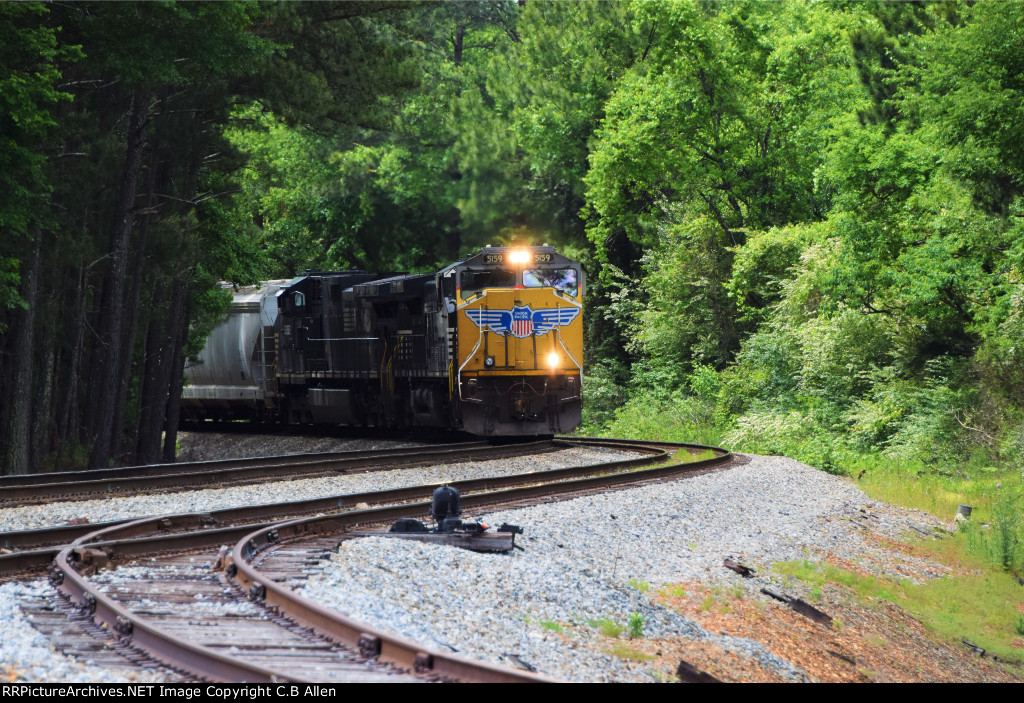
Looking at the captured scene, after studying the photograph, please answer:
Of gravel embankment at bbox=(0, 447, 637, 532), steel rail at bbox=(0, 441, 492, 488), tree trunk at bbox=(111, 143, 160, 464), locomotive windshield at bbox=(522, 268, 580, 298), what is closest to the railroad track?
gravel embankment at bbox=(0, 447, 637, 532)

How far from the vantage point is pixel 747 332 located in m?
28.5

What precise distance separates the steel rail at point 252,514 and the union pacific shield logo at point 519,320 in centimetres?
352

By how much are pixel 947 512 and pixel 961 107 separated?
257 inches

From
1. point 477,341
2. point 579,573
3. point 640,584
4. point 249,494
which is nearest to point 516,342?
point 477,341

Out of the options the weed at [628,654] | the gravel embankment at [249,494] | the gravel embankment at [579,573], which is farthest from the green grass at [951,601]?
the gravel embankment at [249,494]

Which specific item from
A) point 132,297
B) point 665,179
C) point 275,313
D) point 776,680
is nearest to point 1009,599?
point 776,680

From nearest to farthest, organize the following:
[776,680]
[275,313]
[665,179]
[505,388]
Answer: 1. [776,680]
2. [505,388]
3. [275,313]
4. [665,179]

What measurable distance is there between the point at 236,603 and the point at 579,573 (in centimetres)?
297

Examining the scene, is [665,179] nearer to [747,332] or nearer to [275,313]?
[747,332]

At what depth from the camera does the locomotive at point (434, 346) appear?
19.4 m

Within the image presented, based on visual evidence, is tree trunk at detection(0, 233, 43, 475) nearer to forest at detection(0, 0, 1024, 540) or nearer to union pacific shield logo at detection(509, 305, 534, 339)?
forest at detection(0, 0, 1024, 540)

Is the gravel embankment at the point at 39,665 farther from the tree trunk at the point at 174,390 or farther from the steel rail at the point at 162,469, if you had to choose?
the tree trunk at the point at 174,390

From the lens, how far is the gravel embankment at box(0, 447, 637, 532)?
11.6 meters

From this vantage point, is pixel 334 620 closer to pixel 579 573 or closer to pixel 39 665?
pixel 39 665
